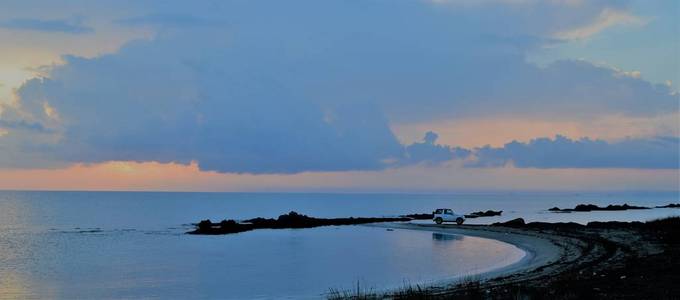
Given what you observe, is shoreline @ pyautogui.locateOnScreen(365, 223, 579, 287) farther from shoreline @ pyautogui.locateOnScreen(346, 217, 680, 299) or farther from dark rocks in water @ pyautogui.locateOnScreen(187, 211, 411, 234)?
dark rocks in water @ pyautogui.locateOnScreen(187, 211, 411, 234)

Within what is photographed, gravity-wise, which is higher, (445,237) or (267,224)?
(267,224)

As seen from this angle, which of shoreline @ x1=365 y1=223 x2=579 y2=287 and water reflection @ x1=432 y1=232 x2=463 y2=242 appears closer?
shoreline @ x1=365 y1=223 x2=579 y2=287

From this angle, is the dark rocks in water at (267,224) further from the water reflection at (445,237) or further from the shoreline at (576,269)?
the shoreline at (576,269)

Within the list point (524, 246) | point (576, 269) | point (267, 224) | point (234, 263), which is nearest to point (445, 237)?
point (524, 246)

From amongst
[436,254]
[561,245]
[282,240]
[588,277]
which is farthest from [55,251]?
[588,277]

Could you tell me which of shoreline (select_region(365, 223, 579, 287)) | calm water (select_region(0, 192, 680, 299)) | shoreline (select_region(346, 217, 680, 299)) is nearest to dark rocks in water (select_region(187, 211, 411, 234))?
calm water (select_region(0, 192, 680, 299))

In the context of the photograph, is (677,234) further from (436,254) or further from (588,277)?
(588,277)

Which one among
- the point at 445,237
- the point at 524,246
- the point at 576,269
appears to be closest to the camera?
the point at 576,269

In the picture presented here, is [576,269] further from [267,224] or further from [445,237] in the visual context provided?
[267,224]

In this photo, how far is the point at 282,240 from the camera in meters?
60.7

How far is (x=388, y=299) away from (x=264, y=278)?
49.6 feet

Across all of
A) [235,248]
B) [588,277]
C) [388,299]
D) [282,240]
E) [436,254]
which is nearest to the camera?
[388,299]

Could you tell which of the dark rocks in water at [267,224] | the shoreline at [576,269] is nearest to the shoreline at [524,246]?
the shoreline at [576,269]

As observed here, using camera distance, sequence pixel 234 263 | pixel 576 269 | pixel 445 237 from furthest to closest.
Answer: pixel 445 237, pixel 234 263, pixel 576 269
